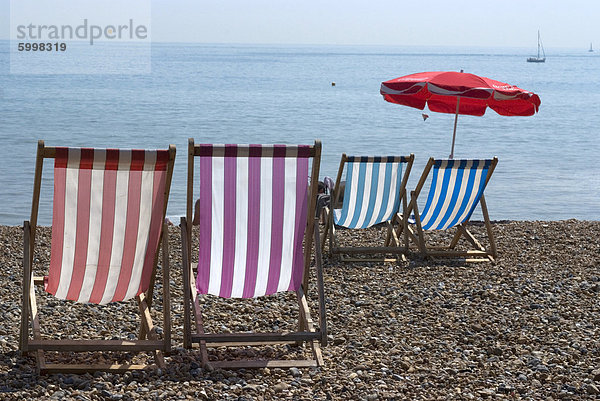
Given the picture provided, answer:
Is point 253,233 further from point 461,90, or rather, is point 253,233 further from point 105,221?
point 461,90

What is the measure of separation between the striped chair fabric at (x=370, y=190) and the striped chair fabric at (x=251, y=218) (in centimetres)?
240

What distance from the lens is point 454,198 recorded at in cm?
614

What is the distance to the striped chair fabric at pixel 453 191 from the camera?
5.98m

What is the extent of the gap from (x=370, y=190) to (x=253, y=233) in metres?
2.62

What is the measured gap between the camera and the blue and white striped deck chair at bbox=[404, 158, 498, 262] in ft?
19.6

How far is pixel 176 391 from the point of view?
10.3ft

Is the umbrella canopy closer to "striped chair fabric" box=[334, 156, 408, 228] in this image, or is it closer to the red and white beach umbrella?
the red and white beach umbrella

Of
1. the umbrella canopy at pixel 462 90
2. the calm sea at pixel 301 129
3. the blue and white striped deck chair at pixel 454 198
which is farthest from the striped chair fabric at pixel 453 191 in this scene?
the calm sea at pixel 301 129

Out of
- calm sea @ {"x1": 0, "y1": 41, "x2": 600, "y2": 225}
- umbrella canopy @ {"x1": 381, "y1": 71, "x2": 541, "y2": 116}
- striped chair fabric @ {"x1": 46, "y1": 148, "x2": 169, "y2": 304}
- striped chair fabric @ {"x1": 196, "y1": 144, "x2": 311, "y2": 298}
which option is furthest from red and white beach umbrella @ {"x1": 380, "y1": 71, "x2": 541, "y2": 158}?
striped chair fabric @ {"x1": 46, "y1": 148, "x2": 169, "y2": 304}

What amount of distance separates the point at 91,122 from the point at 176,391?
22.4 m

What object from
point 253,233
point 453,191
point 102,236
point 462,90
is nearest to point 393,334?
point 253,233

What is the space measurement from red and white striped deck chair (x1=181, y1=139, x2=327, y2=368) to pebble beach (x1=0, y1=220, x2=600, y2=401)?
5.9 inches

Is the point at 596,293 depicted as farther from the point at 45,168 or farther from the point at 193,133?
the point at 193,133

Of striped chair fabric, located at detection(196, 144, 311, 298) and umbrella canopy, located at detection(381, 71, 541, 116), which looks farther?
umbrella canopy, located at detection(381, 71, 541, 116)
